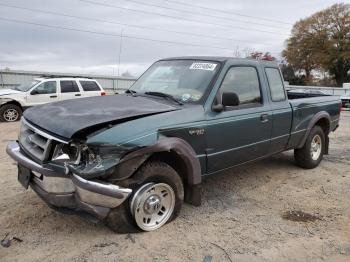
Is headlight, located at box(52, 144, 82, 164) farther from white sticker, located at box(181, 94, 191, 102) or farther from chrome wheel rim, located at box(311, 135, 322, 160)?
chrome wheel rim, located at box(311, 135, 322, 160)

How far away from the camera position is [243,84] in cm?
502

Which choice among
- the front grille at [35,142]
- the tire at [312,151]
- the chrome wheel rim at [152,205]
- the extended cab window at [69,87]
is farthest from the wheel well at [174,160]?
the extended cab window at [69,87]

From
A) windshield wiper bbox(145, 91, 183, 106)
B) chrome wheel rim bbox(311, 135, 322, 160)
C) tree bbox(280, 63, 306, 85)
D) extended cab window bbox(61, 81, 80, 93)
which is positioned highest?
tree bbox(280, 63, 306, 85)

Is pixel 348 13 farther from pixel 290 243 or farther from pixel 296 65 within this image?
pixel 290 243

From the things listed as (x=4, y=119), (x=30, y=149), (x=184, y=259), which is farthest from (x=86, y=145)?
(x=4, y=119)

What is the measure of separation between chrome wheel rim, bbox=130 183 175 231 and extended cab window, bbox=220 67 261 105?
4.80 ft

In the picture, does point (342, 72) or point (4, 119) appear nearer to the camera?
point (4, 119)

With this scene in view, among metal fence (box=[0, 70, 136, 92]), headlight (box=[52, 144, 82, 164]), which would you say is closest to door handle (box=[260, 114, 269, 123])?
headlight (box=[52, 144, 82, 164])

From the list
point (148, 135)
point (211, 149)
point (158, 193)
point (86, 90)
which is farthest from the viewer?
point (86, 90)

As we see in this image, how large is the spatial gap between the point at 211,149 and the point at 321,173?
9.90ft

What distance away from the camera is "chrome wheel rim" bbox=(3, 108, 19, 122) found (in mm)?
13234

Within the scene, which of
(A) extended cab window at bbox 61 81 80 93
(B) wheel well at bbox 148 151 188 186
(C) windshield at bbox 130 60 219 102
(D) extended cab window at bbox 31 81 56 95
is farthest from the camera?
(A) extended cab window at bbox 61 81 80 93

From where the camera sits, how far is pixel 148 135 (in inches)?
145

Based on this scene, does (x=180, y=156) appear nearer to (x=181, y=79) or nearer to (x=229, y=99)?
(x=229, y=99)
